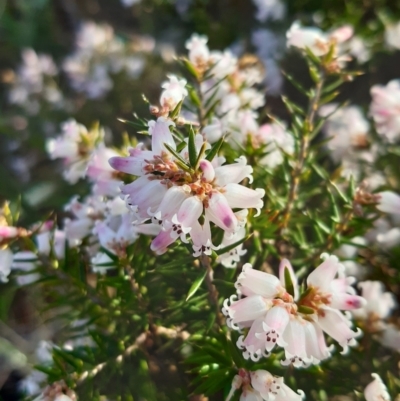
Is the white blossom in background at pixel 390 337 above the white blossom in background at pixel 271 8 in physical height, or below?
below

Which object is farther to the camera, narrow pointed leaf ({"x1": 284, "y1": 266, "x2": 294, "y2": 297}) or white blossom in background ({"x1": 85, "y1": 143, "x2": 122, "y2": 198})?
white blossom in background ({"x1": 85, "y1": 143, "x2": 122, "y2": 198})

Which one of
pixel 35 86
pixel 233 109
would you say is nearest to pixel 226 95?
pixel 233 109

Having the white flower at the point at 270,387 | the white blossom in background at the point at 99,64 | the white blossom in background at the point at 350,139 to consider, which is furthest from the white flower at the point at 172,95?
the white blossom in background at the point at 99,64

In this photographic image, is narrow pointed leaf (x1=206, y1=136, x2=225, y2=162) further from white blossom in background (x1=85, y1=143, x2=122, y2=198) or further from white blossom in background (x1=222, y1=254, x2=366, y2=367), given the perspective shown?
white blossom in background (x1=85, y1=143, x2=122, y2=198)

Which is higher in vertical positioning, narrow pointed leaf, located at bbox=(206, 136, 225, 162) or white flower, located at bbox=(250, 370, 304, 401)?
narrow pointed leaf, located at bbox=(206, 136, 225, 162)

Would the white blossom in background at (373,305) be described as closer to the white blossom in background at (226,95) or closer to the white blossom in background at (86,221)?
the white blossom in background at (226,95)

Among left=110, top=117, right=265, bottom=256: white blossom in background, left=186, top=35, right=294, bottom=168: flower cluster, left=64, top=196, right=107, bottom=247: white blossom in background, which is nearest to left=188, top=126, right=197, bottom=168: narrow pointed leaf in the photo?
left=110, top=117, right=265, bottom=256: white blossom in background

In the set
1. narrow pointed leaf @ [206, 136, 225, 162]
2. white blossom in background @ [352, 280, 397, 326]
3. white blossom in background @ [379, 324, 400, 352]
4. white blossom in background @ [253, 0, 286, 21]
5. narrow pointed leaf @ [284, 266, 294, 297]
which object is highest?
narrow pointed leaf @ [206, 136, 225, 162]

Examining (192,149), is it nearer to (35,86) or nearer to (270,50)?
(270,50)
